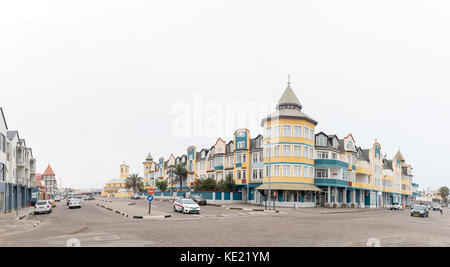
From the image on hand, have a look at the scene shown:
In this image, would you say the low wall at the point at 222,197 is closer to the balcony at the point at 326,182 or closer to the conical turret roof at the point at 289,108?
the conical turret roof at the point at 289,108

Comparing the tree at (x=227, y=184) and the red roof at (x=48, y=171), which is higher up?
the tree at (x=227, y=184)

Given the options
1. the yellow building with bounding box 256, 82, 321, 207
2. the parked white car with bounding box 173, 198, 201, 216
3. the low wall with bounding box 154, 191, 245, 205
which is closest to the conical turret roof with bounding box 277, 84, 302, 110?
the yellow building with bounding box 256, 82, 321, 207

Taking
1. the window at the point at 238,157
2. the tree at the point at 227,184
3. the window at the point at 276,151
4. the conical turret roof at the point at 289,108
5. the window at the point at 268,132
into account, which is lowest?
the tree at the point at 227,184

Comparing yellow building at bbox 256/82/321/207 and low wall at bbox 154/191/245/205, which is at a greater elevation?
yellow building at bbox 256/82/321/207

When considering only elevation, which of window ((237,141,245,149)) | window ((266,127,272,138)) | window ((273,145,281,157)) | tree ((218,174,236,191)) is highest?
window ((266,127,272,138))

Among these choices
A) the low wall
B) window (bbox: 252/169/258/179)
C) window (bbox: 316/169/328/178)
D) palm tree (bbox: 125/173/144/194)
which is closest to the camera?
window (bbox: 316/169/328/178)

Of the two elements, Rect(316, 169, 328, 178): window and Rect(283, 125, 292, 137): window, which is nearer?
Rect(283, 125, 292, 137): window

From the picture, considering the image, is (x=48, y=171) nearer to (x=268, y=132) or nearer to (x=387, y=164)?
(x=387, y=164)

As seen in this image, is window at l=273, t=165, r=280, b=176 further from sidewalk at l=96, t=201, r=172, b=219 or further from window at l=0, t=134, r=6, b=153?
window at l=0, t=134, r=6, b=153

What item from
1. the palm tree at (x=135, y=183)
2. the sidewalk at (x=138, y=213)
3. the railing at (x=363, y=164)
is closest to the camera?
the sidewalk at (x=138, y=213)

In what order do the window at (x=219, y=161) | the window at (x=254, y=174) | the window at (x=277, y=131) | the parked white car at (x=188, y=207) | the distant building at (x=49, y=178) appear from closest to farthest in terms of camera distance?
the parked white car at (x=188, y=207), the window at (x=277, y=131), the window at (x=254, y=174), the window at (x=219, y=161), the distant building at (x=49, y=178)

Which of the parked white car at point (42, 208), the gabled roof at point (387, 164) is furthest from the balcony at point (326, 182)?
the parked white car at point (42, 208)

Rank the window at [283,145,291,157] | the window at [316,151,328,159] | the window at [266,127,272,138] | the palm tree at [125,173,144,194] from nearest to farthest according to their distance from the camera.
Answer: the window at [283,145,291,157]
the window at [266,127,272,138]
the window at [316,151,328,159]
the palm tree at [125,173,144,194]
